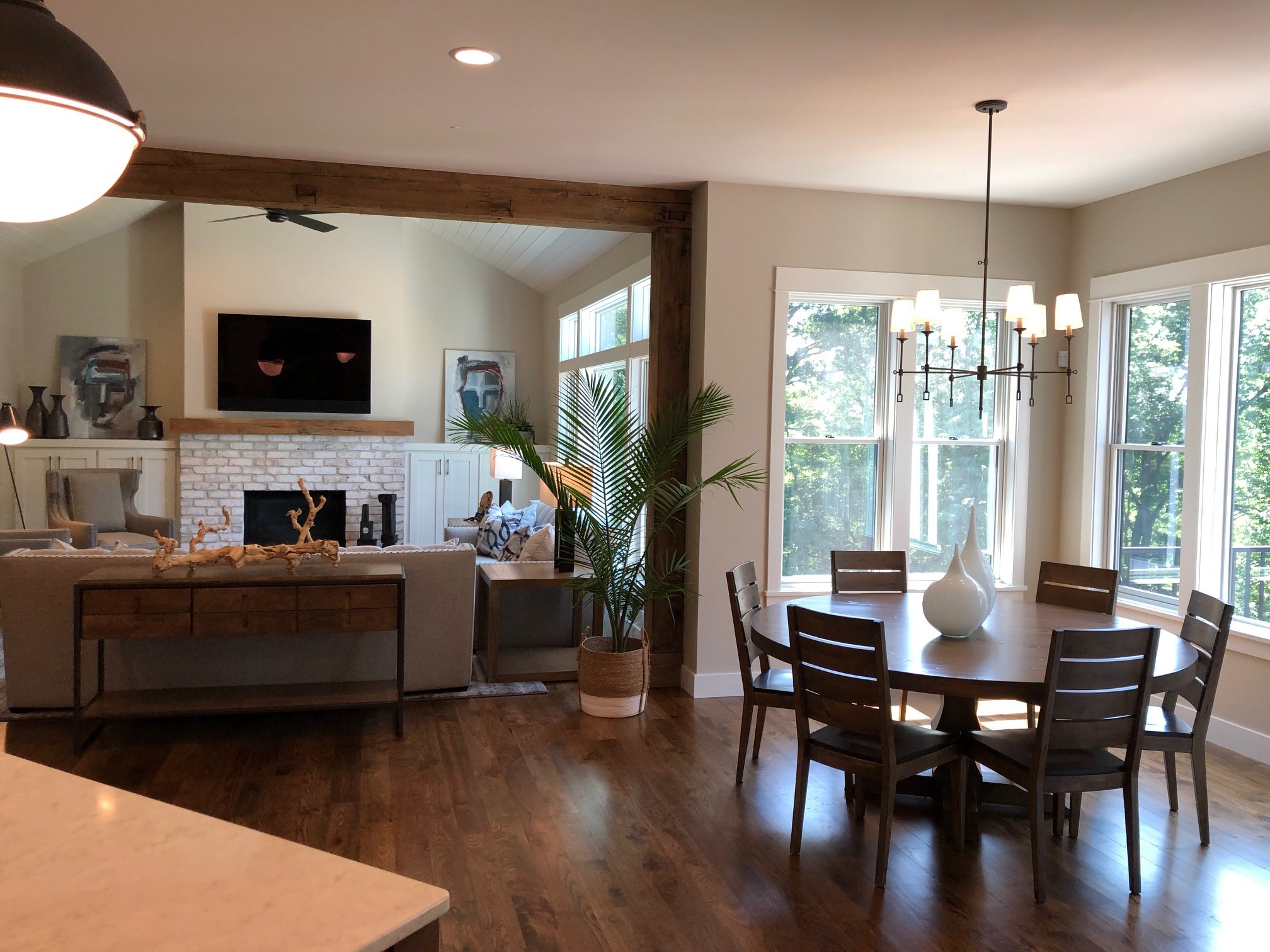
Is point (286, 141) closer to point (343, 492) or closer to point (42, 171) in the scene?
point (42, 171)

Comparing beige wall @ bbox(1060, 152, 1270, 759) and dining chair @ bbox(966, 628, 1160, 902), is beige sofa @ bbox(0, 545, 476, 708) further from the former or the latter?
beige wall @ bbox(1060, 152, 1270, 759)

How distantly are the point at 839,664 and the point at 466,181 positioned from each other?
308cm

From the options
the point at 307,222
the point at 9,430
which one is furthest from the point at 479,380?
the point at 9,430

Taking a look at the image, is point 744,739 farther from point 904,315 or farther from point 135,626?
point 135,626

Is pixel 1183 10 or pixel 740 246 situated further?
pixel 740 246

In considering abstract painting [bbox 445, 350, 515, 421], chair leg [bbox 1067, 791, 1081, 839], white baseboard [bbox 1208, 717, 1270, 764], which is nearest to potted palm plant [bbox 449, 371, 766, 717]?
chair leg [bbox 1067, 791, 1081, 839]

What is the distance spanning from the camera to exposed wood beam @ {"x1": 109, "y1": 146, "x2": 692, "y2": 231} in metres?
4.46

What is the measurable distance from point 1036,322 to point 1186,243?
5.34ft

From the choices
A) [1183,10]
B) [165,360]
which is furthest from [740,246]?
[165,360]

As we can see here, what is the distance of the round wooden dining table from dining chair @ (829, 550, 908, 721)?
0.63ft

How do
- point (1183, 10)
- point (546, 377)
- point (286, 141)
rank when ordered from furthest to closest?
1. point (546, 377)
2. point (286, 141)
3. point (1183, 10)

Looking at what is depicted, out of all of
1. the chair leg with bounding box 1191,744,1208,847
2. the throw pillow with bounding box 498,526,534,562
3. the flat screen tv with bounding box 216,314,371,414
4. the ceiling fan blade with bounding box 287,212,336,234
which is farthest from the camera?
the flat screen tv with bounding box 216,314,371,414

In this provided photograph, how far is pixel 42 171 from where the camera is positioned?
39.8 inches

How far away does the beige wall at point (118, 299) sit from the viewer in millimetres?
8391
